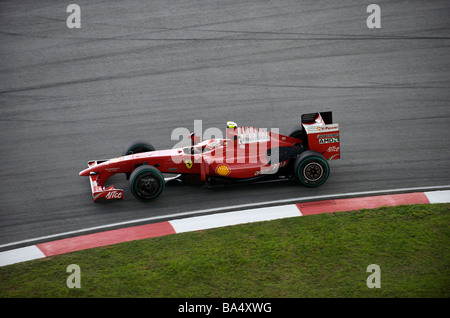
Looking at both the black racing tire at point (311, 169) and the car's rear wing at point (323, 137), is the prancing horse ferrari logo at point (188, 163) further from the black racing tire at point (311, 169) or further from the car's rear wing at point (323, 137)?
the car's rear wing at point (323, 137)

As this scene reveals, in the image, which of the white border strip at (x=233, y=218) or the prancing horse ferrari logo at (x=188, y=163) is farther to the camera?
the prancing horse ferrari logo at (x=188, y=163)

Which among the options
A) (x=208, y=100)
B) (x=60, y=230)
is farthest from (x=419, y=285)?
(x=208, y=100)

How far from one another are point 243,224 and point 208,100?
5551 millimetres

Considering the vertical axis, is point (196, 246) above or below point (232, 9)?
below

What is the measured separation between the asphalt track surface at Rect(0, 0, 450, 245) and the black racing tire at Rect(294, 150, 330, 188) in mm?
248

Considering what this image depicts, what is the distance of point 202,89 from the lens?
14547 mm

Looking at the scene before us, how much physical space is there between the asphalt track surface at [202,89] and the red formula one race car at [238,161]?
353 mm

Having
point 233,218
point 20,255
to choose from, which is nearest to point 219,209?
point 233,218

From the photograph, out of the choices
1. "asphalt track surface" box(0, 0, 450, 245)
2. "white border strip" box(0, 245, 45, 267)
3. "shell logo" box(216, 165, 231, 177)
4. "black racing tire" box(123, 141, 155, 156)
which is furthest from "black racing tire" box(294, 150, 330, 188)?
"white border strip" box(0, 245, 45, 267)

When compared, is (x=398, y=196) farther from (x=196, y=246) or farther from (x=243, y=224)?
(x=196, y=246)

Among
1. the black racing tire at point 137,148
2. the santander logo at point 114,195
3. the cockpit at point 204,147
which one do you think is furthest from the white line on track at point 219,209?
the black racing tire at point 137,148

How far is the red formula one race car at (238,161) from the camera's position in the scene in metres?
10.3

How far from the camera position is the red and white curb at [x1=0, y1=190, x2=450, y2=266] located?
8.98 metres

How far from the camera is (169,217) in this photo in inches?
388
